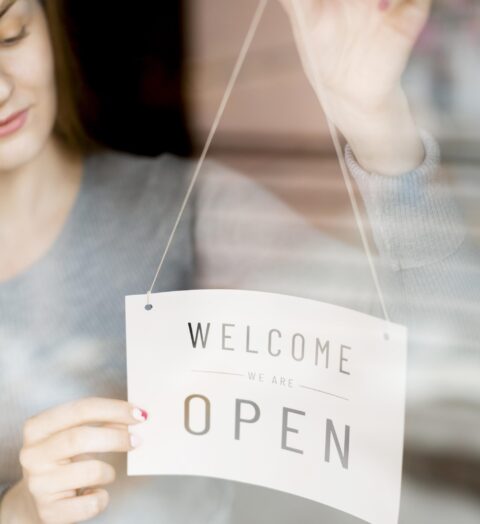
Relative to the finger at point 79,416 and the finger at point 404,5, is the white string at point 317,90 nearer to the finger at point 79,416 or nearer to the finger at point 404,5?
the finger at point 404,5

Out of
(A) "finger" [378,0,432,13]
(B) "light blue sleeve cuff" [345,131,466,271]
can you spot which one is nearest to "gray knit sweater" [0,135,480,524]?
(B) "light blue sleeve cuff" [345,131,466,271]

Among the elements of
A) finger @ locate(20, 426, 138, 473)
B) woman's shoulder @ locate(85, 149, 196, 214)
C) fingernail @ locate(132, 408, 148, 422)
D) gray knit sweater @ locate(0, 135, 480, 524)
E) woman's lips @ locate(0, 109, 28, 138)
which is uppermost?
woman's lips @ locate(0, 109, 28, 138)

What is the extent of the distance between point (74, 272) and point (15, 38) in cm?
25

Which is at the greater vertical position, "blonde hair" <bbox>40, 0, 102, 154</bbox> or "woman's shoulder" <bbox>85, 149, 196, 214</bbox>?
"blonde hair" <bbox>40, 0, 102, 154</bbox>

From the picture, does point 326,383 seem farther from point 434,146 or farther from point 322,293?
point 434,146

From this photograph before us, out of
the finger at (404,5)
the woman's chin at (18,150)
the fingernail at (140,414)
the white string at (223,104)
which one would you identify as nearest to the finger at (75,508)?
the fingernail at (140,414)

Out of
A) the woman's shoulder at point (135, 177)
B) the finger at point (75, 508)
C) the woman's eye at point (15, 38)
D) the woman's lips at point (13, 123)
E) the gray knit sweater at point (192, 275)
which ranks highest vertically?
the woman's eye at point (15, 38)

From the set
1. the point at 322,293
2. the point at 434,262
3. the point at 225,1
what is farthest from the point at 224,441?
the point at 225,1

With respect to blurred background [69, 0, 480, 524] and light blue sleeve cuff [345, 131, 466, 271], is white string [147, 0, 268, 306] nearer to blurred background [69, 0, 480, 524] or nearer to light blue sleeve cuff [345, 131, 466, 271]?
blurred background [69, 0, 480, 524]

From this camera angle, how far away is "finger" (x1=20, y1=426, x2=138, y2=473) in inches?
35.1

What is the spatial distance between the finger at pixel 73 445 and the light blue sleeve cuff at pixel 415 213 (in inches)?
13.8

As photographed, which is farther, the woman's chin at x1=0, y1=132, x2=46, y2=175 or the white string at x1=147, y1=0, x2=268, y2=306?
the woman's chin at x1=0, y1=132, x2=46, y2=175

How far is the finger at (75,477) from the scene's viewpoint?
912 millimetres

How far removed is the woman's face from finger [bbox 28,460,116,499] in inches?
13.4
